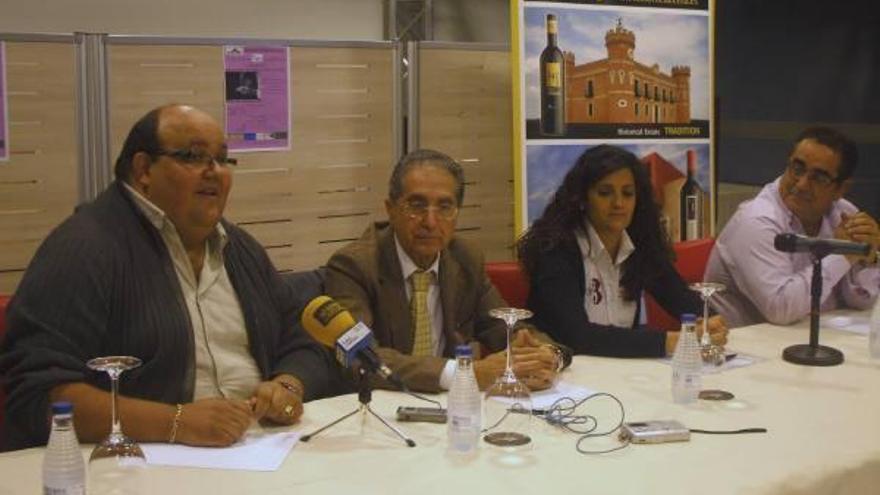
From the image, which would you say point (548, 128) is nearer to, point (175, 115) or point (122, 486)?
point (175, 115)

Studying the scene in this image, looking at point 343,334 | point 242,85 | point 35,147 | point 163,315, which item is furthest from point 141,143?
point 242,85

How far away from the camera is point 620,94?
178 inches

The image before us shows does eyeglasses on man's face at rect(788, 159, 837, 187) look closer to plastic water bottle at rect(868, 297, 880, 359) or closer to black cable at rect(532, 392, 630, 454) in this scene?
plastic water bottle at rect(868, 297, 880, 359)

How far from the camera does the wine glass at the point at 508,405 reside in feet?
6.65

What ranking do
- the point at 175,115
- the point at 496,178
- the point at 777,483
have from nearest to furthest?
the point at 777,483, the point at 175,115, the point at 496,178

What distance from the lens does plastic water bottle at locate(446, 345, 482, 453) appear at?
1887 mm

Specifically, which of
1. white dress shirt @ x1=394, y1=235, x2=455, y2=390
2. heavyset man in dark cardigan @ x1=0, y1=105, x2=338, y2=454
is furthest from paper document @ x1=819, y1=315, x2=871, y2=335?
heavyset man in dark cardigan @ x1=0, y1=105, x2=338, y2=454

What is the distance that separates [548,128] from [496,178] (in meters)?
0.38

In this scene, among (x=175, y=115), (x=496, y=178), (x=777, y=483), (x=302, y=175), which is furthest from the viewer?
(x=496, y=178)

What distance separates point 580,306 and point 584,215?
0.33m

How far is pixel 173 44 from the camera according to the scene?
3.78 meters

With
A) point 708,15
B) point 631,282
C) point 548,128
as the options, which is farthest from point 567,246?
point 708,15

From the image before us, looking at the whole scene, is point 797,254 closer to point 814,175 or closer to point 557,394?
point 814,175

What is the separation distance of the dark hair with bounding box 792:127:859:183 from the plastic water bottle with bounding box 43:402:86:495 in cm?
262
